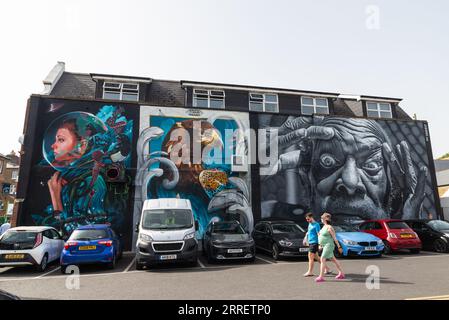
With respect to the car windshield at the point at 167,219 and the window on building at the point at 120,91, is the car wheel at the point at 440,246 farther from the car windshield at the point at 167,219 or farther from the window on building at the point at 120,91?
the window on building at the point at 120,91

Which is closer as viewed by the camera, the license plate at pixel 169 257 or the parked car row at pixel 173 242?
the license plate at pixel 169 257

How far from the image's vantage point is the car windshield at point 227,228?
1123cm

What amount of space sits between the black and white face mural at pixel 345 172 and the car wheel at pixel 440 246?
5121 millimetres

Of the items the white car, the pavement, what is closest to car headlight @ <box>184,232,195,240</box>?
the pavement

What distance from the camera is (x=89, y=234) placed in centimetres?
952

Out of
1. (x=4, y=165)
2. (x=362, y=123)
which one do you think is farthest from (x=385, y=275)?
(x=4, y=165)

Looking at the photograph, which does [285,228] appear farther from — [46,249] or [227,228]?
[46,249]

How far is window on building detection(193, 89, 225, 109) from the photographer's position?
1864cm

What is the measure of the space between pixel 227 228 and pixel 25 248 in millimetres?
7114

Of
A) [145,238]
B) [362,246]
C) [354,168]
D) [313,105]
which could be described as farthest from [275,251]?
[313,105]

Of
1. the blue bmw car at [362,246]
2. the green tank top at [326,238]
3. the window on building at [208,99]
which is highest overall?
the window on building at [208,99]

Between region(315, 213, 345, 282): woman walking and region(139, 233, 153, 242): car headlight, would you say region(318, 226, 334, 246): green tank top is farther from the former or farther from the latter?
region(139, 233, 153, 242): car headlight

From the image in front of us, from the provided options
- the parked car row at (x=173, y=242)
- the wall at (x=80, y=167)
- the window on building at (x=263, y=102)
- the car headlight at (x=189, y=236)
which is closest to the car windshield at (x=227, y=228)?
the parked car row at (x=173, y=242)
